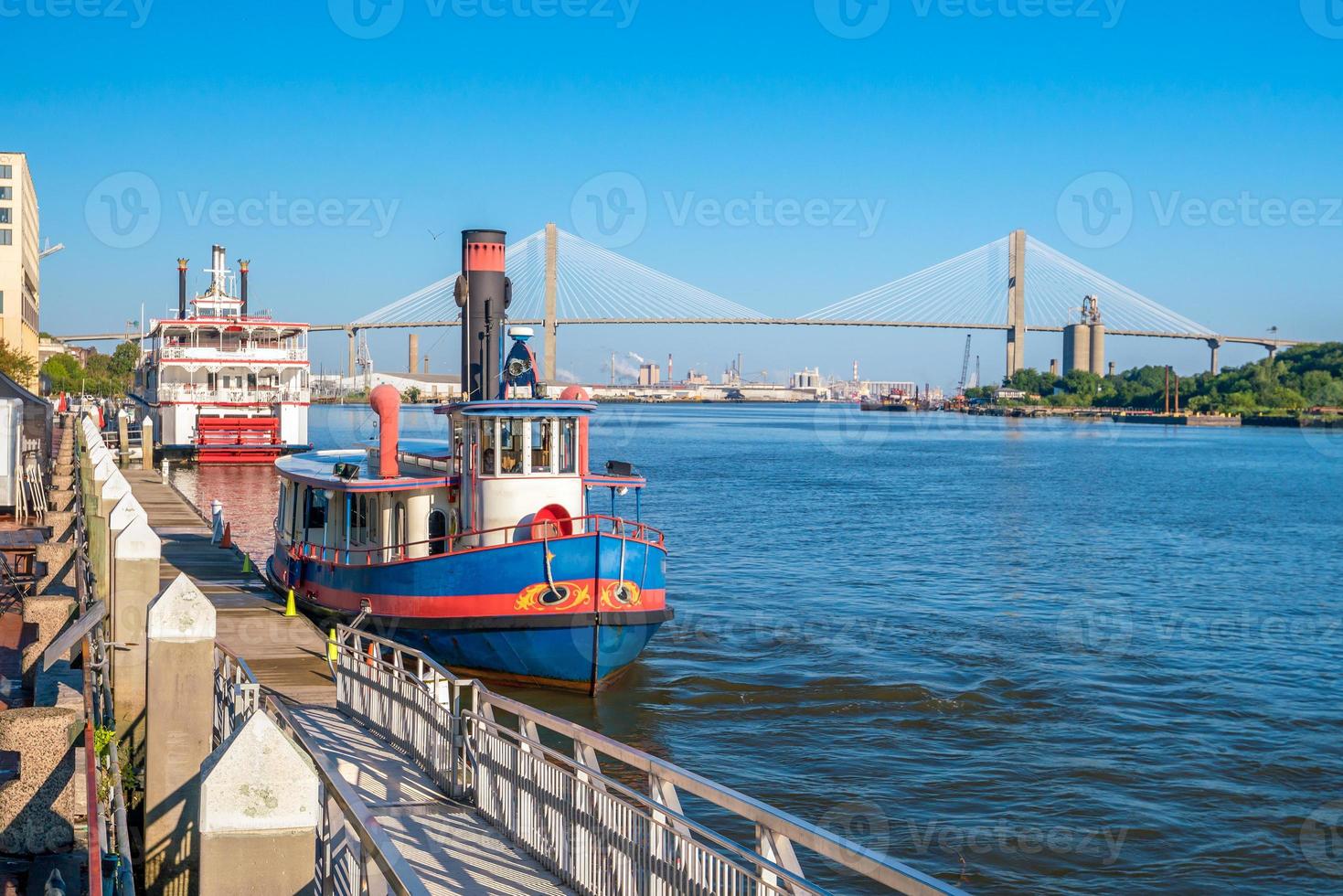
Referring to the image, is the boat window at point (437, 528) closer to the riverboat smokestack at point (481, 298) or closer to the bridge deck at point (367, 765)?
the bridge deck at point (367, 765)

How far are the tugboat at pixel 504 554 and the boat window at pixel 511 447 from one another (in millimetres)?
19

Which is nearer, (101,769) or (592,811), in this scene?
(592,811)

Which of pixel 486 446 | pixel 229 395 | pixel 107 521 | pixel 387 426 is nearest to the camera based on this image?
pixel 107 521

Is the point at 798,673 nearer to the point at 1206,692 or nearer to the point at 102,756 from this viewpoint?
the point at 1206,692

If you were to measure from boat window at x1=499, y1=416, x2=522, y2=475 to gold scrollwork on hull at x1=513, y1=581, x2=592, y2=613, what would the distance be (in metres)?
1.94

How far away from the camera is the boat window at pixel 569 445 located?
1973 centimetres

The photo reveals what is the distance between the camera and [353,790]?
8844 millimetres

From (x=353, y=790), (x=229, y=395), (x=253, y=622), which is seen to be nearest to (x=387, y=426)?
(x=253, y=622)

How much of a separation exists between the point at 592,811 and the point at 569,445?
11.9 m

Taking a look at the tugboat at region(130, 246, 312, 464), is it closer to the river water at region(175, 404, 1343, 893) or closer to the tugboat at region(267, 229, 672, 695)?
the river water at region(175, 404, 1343, 893)

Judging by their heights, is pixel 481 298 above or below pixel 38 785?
above

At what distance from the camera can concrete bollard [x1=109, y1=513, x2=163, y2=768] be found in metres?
12.1

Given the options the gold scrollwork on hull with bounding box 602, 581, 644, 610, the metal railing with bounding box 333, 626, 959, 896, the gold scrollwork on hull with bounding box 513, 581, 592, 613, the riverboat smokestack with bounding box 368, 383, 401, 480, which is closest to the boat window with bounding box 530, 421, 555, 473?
the gold scrollwork on hull with bounding box 513, 581, 592, 613

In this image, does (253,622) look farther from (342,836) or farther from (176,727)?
(342,836)
